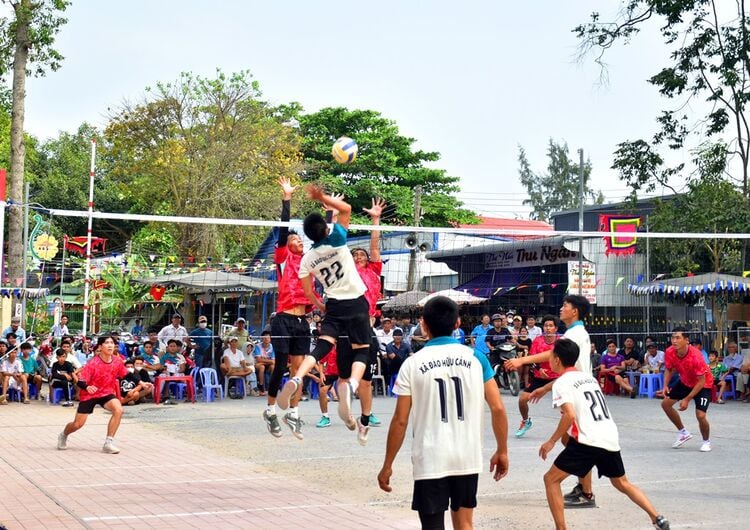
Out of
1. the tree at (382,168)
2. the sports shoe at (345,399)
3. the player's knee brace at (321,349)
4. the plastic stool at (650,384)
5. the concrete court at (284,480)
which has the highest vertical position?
the tree at (382,168)

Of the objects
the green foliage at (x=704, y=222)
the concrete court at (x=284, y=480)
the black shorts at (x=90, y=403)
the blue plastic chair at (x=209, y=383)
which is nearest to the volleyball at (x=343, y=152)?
the concrete court at (x=284, y=480)

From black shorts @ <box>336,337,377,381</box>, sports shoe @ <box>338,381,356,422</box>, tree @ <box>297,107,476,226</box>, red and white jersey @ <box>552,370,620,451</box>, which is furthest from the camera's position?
tree @ <box>297,107,476,226</box>

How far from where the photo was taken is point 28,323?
77.5 feet

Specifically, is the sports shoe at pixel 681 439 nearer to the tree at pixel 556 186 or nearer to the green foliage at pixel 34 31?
the green foliage at pixel 34 31

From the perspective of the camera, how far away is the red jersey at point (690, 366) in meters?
11.4

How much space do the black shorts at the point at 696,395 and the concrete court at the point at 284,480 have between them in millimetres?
575

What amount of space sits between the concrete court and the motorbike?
4.30 metres

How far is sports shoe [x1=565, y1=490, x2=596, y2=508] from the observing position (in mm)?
7977

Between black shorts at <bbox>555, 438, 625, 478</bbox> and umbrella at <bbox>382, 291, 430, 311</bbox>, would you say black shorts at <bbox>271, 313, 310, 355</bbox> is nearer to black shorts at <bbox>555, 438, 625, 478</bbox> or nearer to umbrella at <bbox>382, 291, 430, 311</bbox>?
black shorts at <bbox>555, 438, 625, 478</bbox>

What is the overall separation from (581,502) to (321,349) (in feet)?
8.44

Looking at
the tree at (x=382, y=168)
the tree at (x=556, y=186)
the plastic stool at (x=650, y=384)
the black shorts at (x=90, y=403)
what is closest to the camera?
the black shorts at (x=90, y=403)

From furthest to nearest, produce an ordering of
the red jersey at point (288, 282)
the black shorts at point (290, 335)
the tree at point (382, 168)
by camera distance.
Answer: the tree at point (382, 168) < the red jersey at point (288, 282) < the black shorts at point (290, 335)

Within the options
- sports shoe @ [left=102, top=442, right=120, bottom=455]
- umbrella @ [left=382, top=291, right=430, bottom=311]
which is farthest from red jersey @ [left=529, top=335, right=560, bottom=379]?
umbrella @ [left=382, top=291, right=430, bottom=311]

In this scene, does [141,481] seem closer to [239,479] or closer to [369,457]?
[239,479]
